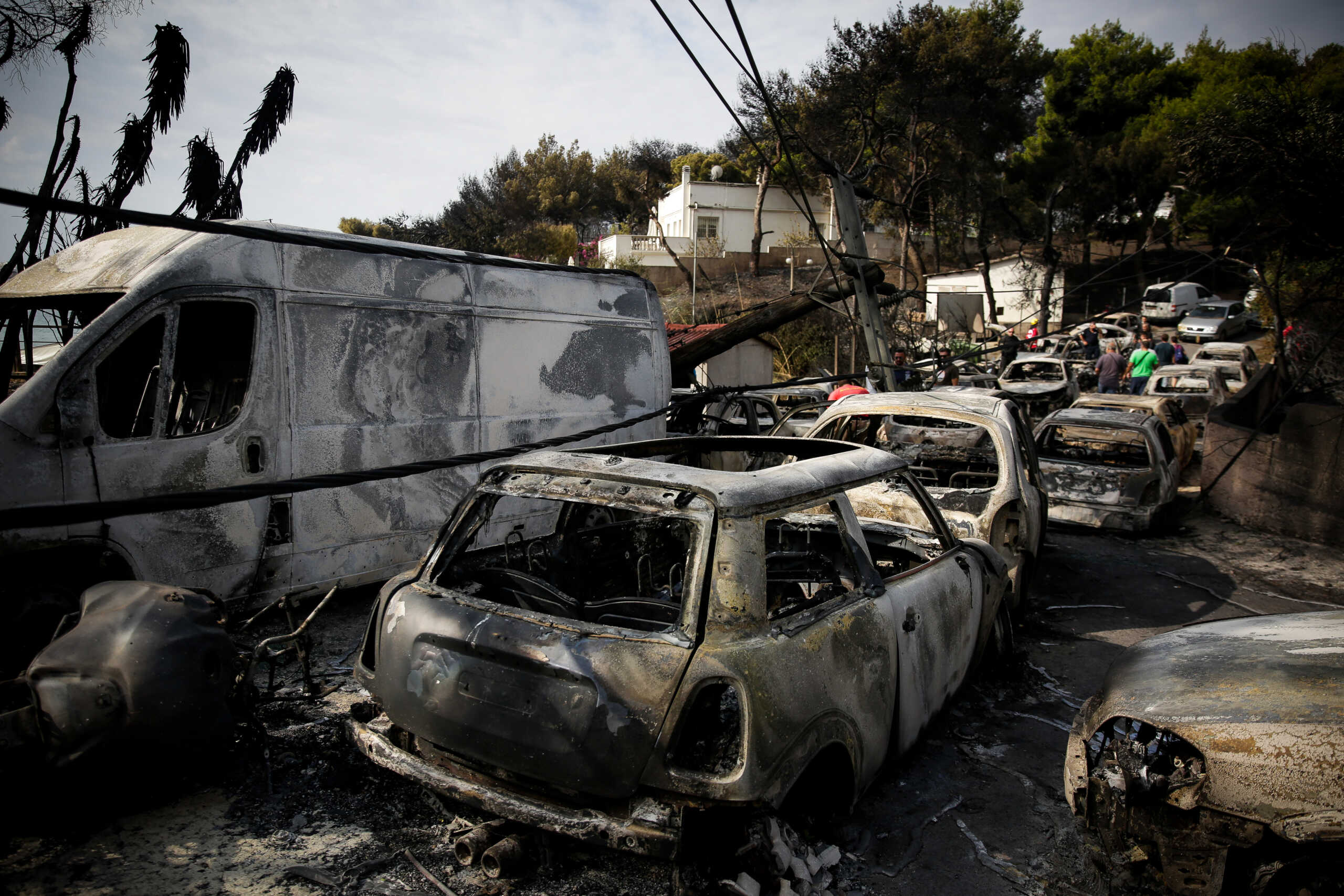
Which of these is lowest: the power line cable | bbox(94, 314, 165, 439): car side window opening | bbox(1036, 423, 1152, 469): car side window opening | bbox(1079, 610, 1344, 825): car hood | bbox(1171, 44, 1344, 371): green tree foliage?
bbox(1079, 610, 1344, 825): car hood

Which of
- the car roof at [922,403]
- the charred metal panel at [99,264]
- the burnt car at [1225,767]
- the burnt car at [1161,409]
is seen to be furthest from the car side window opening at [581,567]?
the burnt car at [1161,409]

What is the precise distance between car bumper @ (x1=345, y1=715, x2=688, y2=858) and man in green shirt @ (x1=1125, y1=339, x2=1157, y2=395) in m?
17.2

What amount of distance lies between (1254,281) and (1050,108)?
2883 cm

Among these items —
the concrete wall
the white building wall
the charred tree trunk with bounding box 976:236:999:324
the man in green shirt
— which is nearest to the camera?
the concrete wall

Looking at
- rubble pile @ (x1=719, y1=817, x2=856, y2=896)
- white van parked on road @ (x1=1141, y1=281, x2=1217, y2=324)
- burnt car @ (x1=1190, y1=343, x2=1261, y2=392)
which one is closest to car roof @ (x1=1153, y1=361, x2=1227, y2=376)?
burnt car @ (x1=1190, y1=343, x2=1261, y2=392)

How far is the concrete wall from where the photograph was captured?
8.02m

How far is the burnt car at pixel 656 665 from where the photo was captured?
2.48m

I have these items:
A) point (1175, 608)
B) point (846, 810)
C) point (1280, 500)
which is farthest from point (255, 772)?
point (1280, 500)

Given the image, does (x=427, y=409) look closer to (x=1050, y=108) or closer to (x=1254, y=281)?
(x=1254, y=281)

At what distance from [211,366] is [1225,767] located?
18.6 ft

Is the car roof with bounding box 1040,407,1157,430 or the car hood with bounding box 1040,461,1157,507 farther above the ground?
the car roof with bounding box 1040,407,1157,430

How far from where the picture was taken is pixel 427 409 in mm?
5656

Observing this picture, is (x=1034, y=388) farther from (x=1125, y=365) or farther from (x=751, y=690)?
(x=751, y=690)

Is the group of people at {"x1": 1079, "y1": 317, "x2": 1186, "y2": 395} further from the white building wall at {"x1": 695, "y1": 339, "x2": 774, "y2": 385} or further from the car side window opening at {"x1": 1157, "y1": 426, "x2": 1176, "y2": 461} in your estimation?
the white building wall at {"x1": 695, "y1": 339, "x2": 774, "y2": 385}
